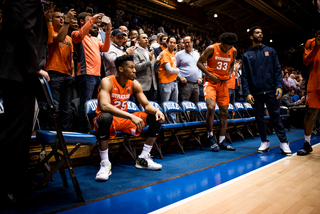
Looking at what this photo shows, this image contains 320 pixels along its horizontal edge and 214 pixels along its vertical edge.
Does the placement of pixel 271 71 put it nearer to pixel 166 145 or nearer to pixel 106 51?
pixel 166 145

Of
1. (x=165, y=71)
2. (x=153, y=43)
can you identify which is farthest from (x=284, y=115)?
(x=153, y=43)

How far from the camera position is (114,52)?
155 inches

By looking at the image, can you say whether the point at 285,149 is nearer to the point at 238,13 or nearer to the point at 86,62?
the point at 86,62

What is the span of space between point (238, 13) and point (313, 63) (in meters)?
12.7

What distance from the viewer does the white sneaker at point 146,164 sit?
2.63m

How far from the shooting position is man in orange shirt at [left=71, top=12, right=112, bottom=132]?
3.43 m

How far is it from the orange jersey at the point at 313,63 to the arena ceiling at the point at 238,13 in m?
7.60

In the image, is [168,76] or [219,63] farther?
[168,76]

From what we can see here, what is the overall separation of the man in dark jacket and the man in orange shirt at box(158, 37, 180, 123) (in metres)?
1.48

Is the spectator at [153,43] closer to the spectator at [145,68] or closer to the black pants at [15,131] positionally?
the spectator at [145,68]

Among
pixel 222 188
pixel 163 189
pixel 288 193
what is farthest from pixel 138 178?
pixel 288 193

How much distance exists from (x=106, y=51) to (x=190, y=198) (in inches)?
120

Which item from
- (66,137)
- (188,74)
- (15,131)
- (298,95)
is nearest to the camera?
(15,131)

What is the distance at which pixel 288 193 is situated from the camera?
1.76 metres
